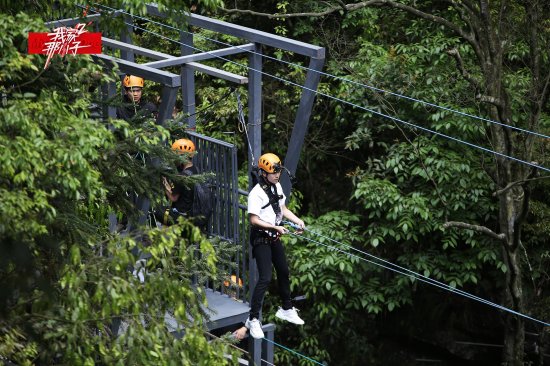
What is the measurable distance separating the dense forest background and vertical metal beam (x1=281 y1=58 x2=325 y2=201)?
1.17 metres

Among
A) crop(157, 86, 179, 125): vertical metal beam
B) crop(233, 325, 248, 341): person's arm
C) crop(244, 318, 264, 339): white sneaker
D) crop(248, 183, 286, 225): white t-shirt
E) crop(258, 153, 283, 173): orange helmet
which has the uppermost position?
crop(157, 86, 179, 125): vertical metal beam

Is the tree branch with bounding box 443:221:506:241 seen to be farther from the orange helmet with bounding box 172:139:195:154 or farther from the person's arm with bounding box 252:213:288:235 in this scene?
the orange helmet with bounding box 172:139:195:154

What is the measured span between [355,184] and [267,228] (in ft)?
15.0

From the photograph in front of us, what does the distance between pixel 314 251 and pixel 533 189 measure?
2.94m

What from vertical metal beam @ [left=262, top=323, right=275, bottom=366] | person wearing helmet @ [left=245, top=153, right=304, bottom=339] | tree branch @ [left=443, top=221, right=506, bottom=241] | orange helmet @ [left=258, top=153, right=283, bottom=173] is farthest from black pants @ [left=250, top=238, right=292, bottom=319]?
tree branch @ [left=443, top=221, right=506, bottom=241]

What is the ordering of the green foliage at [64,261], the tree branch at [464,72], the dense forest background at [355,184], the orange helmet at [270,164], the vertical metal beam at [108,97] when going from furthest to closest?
the tree branch at [464,72] → the orange helmet at [270,164] → the vertical metal beam at [108,97] → the dense forest background at [355,184] → the green foliage at [64,261]

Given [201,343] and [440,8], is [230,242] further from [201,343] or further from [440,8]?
A: [440,8]

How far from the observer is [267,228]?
10305 millimetres

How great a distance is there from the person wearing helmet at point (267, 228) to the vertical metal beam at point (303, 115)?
39cm

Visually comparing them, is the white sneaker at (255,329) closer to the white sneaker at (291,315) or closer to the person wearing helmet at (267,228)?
the person wearing helmet at (267,228)

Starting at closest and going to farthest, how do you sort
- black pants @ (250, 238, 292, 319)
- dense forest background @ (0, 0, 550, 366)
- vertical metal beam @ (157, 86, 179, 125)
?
dense forest background @ (0, 0, 550, 366)
vertical metal beam @ (157, 86, 179, 125)
black pants @ (250, 238, 292, 319)

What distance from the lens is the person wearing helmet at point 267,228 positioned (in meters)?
10.3

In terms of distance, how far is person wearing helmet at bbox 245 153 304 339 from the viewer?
10258mm

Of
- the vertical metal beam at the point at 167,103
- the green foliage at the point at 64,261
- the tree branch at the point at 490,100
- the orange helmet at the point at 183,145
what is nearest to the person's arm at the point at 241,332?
the orange helmet at the point at 183,145
